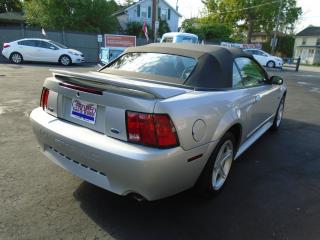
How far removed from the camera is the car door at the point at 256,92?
3.88 meters

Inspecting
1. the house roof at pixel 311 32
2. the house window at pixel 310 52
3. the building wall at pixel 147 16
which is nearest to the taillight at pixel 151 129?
the building wall at pixel 147 16

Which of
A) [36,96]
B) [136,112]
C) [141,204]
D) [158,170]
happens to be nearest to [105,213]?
[141,204]

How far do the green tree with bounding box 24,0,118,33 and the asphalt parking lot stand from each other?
958 inches

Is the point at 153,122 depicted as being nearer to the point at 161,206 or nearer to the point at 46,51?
the point at 161,206

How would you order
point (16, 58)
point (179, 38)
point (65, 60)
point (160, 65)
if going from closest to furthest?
point (160, 65)
point (16, 58)
point (65, 60)
point (179, 38)

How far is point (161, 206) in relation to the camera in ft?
9.95

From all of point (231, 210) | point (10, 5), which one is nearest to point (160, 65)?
point (231, 210)

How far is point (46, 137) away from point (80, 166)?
1.71 ft

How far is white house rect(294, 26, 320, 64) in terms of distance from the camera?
56.3 meters

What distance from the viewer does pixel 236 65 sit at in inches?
147

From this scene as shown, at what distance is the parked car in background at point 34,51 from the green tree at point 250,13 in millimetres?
36500

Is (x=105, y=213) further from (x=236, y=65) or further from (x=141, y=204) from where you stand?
(x=236, y=65)

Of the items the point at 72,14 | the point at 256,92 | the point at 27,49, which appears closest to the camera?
the point at 256,92

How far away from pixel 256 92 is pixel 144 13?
1586 inches
